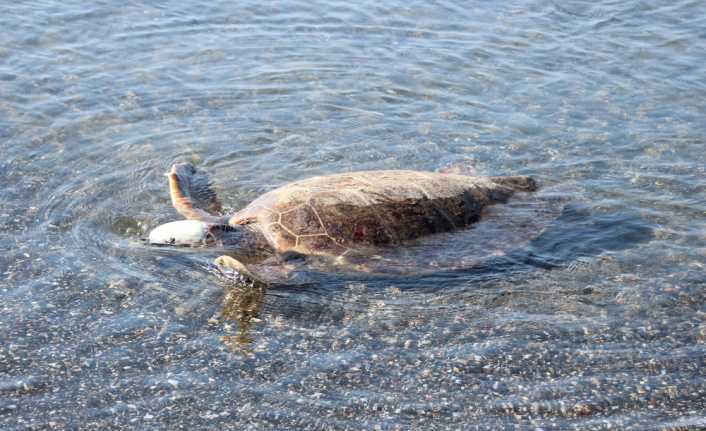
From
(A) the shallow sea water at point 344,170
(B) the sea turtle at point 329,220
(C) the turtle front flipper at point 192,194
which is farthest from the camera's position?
(C) the turtle front flipper at point 192,194

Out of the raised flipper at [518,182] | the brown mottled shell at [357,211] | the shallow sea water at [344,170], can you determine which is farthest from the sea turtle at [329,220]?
the raised flipper at [518,182]

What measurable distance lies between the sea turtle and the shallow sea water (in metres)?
0.29

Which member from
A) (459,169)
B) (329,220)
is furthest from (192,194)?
(459,169)

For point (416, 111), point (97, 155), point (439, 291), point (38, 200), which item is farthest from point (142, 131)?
point (439, 291)

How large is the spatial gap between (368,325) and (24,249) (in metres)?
3.28

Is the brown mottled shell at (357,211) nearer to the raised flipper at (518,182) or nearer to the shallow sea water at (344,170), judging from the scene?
the shallow sea water at (344,170)

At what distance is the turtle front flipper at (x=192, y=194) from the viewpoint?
7.73 meters

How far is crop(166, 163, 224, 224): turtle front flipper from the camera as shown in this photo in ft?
25.4

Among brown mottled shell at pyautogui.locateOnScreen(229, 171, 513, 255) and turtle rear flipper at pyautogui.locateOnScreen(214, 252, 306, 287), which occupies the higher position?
brown mottled shell at pyautogui.locateOnScreen(229, 171, 513, 255)

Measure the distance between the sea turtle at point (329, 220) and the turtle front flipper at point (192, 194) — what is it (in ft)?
0.06

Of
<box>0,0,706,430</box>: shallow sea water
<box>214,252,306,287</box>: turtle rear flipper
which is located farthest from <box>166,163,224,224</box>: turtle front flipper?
<box>214,252,306,287</box>: turtle rear flipper

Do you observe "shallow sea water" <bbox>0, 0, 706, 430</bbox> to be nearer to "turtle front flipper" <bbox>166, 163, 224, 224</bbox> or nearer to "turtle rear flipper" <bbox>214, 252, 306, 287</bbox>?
"turtle rear flipper" <bbox>214, 252, 306, 287</bbox>

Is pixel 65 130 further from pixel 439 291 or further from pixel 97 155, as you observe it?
pixel 439 291

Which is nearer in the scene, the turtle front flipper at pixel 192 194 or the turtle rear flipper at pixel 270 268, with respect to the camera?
the turtle rear flipper at pixel 270 268
